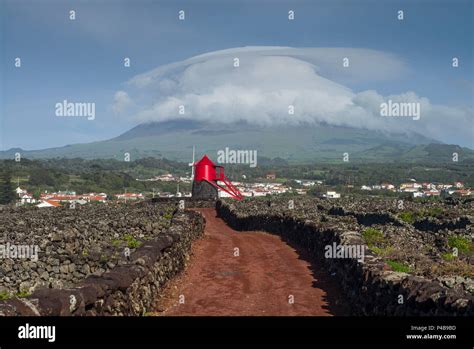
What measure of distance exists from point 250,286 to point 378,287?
6.15 m

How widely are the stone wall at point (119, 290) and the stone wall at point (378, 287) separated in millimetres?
6125

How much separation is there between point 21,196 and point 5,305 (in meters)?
162

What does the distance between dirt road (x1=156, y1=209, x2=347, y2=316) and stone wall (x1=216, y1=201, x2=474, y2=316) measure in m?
0.72

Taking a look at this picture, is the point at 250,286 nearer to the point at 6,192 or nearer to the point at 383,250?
the point at 383,250

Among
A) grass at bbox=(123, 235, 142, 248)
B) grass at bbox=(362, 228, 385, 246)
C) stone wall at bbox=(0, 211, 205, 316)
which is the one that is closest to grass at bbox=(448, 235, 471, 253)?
grass at bbox=(362, 228, 385, 246)

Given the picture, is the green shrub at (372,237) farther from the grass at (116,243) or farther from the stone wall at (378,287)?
the grass at (116,243)

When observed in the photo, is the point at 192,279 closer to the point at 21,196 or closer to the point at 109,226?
the point at 109,226

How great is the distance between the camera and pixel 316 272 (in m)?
21.8

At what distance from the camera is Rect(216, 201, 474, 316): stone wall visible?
1090 cm

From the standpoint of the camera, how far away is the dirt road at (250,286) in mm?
16156

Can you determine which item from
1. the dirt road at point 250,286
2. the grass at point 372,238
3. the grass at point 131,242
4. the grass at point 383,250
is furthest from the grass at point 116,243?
the grass at point 372,238

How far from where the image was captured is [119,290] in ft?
42.4

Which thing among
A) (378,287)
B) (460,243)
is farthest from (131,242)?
(460,243)

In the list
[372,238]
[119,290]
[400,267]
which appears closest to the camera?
[119,290]
